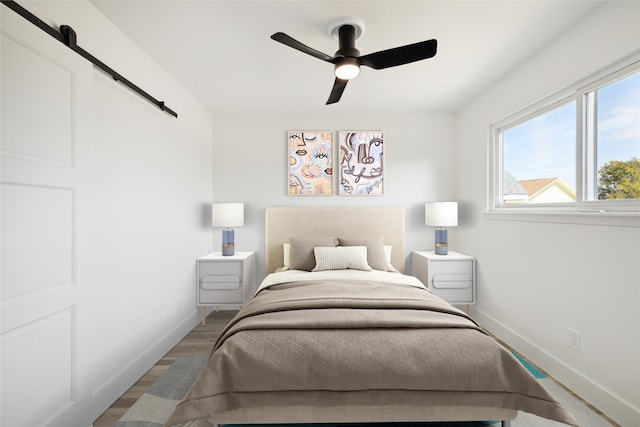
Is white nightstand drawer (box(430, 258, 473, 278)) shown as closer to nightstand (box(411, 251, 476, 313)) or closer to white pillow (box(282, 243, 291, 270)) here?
nightstand (box(411, 251, 476, 313))

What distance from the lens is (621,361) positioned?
1.70 m

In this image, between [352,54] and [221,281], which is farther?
[221,281]

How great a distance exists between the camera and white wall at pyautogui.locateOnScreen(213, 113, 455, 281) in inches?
146

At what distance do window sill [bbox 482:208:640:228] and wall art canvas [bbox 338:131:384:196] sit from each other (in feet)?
4.54

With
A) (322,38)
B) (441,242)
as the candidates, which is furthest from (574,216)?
(322,38)

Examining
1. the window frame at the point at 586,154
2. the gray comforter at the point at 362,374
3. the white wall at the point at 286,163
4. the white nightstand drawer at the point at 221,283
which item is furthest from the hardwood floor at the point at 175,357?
the window frame at the point at 586,154

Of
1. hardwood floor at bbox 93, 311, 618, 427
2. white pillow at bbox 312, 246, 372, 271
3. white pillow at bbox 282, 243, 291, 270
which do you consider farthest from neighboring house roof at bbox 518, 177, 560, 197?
white pillow at bbox 282, 243, 291, 270

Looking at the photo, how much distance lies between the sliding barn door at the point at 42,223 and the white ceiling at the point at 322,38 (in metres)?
0.69

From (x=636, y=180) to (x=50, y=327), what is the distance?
3251 mm

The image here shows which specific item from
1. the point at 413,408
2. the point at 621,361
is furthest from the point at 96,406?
the point at 621,361

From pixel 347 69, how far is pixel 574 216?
1847 millimetres

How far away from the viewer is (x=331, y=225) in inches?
141

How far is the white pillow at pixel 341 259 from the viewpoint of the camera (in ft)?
9.65

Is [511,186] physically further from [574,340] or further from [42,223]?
[42,223]
